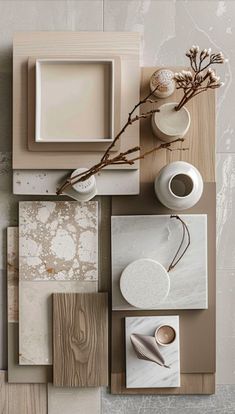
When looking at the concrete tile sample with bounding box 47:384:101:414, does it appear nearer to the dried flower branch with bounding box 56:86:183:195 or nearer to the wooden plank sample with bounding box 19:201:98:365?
the wooden plank sample with bounding box 19:201:98:365

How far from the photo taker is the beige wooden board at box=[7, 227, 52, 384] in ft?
4.72

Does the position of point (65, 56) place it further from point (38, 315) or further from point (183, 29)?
point (38, 315)

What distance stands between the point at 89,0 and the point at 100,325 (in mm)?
814

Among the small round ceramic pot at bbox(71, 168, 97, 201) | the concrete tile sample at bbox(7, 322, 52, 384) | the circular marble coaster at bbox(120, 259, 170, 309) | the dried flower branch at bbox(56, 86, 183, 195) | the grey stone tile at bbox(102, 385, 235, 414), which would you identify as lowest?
the grey stone tile at bbox(102, 385, 235, 414)

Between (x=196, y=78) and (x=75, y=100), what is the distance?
29 cm

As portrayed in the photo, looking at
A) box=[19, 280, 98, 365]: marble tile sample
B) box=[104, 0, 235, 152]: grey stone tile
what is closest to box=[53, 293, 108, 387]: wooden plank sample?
box=[19, 280, 98, 365]: marble tile sample

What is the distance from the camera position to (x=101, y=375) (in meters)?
1.43

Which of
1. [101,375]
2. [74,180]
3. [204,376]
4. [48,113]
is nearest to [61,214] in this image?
[74,180]

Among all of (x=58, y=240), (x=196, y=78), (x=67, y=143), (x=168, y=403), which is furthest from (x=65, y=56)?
(x=168, y=403)

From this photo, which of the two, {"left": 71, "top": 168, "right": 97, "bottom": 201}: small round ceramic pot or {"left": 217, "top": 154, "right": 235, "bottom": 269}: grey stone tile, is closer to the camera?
{"left": 71, "top": 168, "right": 97, "bottom": 201}: small round ceramic pot

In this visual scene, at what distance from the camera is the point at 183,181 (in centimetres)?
136

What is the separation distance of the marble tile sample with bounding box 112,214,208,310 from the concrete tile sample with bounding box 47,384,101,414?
238 mm

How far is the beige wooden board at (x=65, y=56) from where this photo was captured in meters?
1.37

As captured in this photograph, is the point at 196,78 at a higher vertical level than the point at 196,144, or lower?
higher
